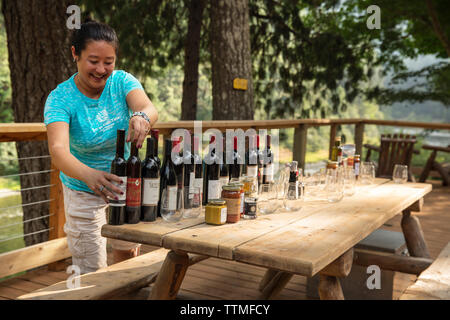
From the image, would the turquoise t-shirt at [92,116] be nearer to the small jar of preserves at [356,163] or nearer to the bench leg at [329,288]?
the bench leg at [329,288]

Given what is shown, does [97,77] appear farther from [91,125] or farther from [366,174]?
[366,174]

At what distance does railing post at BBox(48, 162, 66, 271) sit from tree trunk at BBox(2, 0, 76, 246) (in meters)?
0.99

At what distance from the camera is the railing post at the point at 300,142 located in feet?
18.8

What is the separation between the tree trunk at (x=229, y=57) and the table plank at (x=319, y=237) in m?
→ 3.31

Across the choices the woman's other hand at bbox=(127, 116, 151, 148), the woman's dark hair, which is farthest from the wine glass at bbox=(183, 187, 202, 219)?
the woman's dark hair

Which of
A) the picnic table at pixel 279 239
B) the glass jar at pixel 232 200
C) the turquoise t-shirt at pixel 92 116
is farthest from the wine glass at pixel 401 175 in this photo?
the turquoise t-shirt at pixel 92 116

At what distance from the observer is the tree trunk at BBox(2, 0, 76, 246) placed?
409 centimetres

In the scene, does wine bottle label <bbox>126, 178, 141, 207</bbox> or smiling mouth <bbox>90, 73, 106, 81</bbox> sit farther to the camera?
smiling mouth <bbox>90, 73, 106, 81</bbox>

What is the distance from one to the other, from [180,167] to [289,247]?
624mm

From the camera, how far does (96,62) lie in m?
1.93

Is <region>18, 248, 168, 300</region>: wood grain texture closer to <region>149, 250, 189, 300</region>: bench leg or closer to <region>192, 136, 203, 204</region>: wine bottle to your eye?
<region>149, 250, 189, 300</region>: bench leg

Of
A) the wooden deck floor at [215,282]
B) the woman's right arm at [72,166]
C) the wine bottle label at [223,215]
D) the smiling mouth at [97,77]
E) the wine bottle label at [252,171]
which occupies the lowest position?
the wooden deck floor at [215,282]

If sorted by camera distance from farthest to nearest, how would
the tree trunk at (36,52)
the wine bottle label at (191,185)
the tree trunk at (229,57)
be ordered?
the tree trunk at (229,57) → the tree trunk at (36,52) → the wine bottle label at (191,185)

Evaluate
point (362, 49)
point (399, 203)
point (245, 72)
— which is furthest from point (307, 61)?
point (399, 203)
